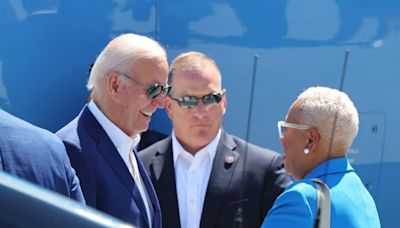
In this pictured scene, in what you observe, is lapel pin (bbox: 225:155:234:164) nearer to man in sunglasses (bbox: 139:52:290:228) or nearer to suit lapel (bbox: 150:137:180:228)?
man in sunglasses (bbox: 139:52:290:228)

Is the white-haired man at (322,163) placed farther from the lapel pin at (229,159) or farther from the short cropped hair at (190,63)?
the short cropped hair at (190,63)

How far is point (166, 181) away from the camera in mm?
3498

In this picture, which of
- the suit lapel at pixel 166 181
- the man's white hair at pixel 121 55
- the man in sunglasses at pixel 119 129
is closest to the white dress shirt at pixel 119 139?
the man in sunglasses at pixel 119 129

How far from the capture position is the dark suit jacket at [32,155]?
1.97 metres

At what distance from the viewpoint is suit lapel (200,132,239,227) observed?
11.0 feet

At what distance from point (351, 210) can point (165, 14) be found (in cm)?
214

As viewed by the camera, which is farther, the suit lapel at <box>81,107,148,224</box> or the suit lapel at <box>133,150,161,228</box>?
the suit lapel at <box>133,150,161,228</box>

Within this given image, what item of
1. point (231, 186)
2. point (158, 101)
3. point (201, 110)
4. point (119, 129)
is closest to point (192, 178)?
point (231, 186)

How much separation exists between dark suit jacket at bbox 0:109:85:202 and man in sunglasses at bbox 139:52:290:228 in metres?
1.34

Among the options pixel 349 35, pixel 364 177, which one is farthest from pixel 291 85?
pixel 364 177

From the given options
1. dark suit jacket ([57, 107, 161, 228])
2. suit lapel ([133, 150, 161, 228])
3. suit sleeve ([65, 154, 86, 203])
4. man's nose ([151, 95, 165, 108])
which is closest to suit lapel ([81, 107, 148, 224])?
dark suit jacket ([57, 107, 161, 228])

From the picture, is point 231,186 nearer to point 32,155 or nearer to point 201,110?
point 201,110

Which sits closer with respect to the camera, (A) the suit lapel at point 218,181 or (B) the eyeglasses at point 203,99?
(A) the suit lapel at point 218,181

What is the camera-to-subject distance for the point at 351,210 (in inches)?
95.6
